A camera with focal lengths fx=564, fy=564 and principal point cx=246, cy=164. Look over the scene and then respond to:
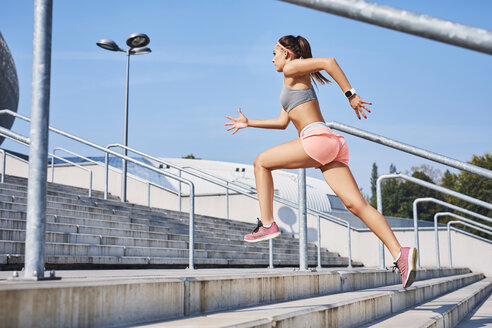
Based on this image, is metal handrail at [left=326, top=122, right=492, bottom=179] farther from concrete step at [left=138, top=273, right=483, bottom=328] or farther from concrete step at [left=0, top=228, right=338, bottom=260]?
concrete step at [left=0, top=228, right=338, bottom=260]

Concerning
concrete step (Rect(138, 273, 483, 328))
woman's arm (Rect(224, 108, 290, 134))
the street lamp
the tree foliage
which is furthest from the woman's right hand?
the tree foliage

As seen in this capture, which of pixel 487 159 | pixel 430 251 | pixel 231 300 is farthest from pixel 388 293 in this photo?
pixel 487 159

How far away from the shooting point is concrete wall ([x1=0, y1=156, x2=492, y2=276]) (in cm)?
1658

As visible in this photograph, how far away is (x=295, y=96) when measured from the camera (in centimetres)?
343

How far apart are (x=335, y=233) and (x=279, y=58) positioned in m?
13.5

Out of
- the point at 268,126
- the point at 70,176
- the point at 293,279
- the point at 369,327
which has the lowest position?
the point at 369,327

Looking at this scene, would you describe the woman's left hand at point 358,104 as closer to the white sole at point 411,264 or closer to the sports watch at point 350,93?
the sports watch at point 350,93

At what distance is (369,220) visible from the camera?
333 centimetres

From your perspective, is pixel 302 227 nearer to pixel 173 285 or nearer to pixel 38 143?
pixel 173 285

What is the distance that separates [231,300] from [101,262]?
11.8ft

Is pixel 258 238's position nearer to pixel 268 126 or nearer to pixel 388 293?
pixel 268 126

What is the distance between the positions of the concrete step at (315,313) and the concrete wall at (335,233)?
11.2m

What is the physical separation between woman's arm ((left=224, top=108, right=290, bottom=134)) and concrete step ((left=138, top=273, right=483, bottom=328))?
1.13 m

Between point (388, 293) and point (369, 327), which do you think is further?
point (388, 293)
